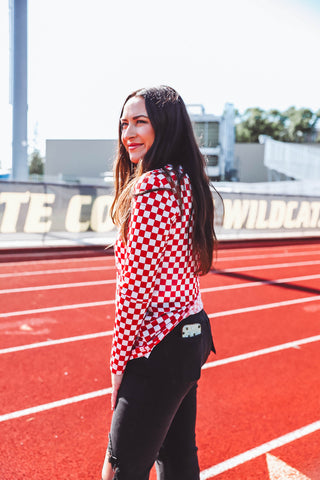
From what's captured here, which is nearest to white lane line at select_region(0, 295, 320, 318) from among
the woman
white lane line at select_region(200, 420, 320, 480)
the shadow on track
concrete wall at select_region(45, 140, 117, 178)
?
the shadow on track

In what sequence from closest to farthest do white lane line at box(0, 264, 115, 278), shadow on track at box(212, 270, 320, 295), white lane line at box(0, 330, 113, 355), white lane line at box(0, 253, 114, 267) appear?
1. white lane line at box(0, 330, 113, 355)
2. shadow on track at box(212, 270, 320, 295)
3. white lane line at box(0, 264, 115, 278)
4. white lane line at box(0, 253, 114, 267)

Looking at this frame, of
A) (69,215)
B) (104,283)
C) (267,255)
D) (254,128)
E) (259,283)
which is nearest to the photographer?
(104,283)

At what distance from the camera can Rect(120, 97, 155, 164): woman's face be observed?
1.64 m

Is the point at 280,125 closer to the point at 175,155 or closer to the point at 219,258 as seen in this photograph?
the point at 219,258

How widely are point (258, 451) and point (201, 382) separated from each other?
1.10 metres

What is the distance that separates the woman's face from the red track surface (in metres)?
2.09

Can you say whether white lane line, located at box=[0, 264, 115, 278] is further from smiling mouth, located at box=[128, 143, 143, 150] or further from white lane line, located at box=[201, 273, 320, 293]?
smiling mouth, located at box=[128, 143, 143, 150]

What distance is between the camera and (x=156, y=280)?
5.05 feet

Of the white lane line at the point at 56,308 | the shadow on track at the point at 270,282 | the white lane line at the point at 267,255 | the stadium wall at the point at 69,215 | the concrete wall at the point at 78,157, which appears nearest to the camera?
the white lane line at the point at 56,308

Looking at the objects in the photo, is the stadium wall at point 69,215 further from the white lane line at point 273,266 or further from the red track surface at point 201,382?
the red track surface at point 201,382

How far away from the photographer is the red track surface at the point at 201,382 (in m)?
3.01

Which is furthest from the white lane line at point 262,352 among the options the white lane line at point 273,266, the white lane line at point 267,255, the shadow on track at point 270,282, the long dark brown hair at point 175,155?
the white lane line at point 267,255

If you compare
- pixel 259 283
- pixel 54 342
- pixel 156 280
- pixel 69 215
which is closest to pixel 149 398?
Result: pixel 156 280

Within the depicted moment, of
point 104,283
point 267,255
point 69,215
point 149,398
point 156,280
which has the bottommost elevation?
point 267,255
